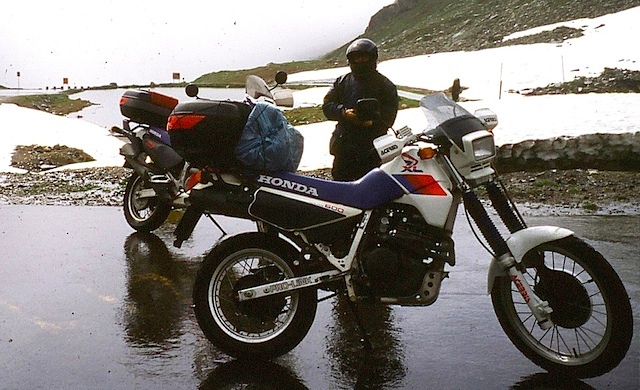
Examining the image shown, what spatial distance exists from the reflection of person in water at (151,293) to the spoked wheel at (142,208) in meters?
0.24

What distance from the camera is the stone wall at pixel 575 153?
1240cm

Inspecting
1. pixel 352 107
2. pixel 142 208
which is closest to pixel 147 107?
pixel 142 208

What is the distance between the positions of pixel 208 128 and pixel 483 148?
5.82ft

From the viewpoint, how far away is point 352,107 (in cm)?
699

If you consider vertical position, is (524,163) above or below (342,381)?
below

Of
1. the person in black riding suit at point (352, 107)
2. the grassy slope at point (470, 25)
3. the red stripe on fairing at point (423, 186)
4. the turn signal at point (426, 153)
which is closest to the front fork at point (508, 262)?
the red stripe on fairing at point (423, 186)

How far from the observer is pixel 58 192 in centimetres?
1241

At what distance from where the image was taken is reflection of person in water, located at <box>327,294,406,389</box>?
4.68 metres

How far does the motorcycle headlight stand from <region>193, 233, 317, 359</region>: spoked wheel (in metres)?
1.36

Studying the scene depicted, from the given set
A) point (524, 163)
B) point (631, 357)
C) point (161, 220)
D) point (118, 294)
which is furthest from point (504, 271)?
point (524, 163)

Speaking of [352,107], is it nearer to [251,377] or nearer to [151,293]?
[151,293]

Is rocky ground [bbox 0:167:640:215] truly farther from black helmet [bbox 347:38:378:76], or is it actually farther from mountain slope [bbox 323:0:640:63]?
mountain slope [bbox 323:0:640:63]

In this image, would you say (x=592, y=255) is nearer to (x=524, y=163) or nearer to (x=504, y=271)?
(x=504, y=271)

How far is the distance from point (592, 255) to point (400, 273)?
116cm
